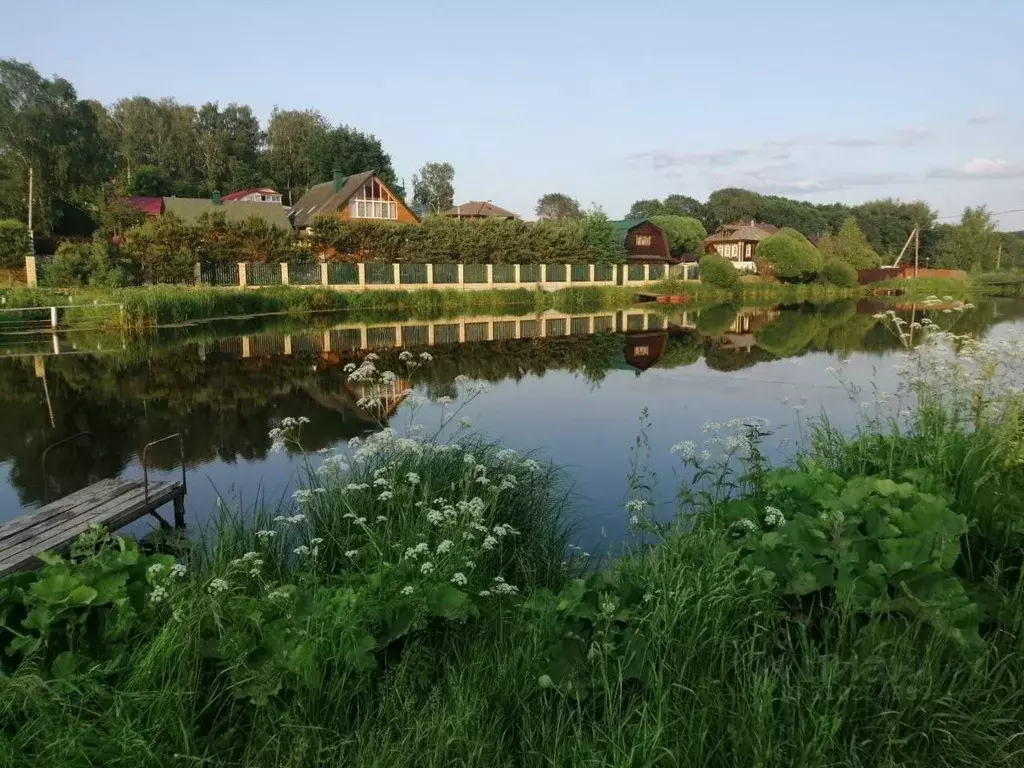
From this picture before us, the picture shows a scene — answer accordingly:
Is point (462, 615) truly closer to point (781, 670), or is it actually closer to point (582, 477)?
point (781, 670)

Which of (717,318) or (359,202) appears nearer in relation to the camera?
(717,318)

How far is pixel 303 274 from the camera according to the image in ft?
112

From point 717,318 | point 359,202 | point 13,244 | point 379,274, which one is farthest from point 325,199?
point 717,318

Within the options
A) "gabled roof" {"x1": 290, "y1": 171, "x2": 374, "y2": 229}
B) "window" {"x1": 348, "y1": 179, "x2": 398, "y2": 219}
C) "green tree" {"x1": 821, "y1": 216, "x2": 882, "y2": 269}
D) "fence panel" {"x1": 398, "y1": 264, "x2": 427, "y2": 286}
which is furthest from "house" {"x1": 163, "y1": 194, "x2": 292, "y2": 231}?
"green tree" {"x1": 821, "y1": 216, "x2": 882, "y2": 269}

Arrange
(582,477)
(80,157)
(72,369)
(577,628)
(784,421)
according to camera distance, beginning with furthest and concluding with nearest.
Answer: (80,157)
(72,369)
(784,421)
(582,477)
(577,628)

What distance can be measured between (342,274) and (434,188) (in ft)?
162

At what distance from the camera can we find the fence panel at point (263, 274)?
33125 mm

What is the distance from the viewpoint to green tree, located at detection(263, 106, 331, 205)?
Answer: 67.9m

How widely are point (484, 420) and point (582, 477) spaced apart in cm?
297

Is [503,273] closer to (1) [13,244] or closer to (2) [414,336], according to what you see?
(2) [414,336]

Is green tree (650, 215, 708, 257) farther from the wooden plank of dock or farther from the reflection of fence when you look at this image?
the wooden plank of dock

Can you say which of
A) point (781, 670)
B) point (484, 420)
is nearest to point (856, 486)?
point (781, 670)

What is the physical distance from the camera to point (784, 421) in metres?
9.52

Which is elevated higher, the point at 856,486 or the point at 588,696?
the point at 856,486
